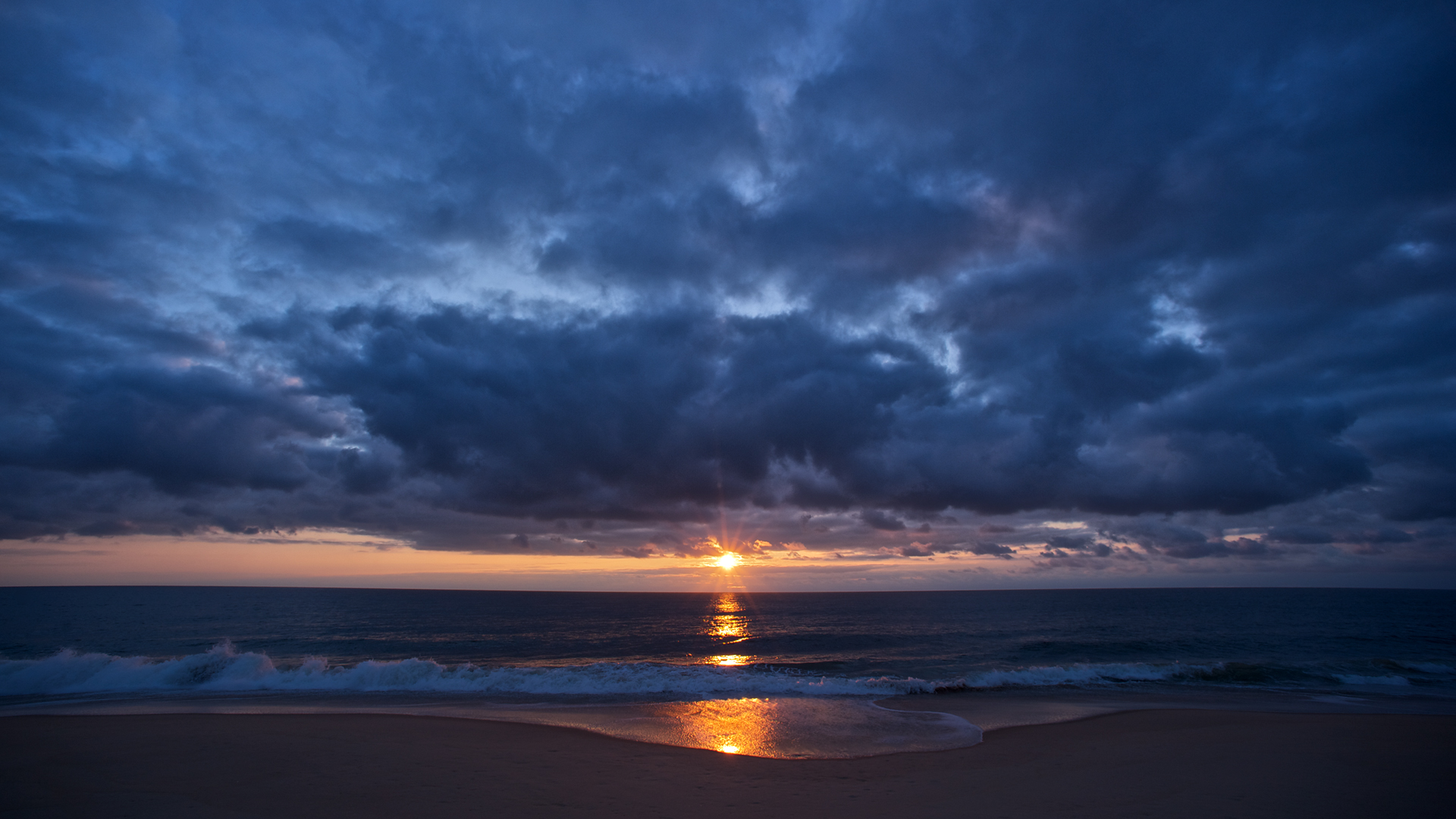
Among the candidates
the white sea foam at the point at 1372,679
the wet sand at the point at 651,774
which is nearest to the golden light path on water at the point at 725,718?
the wet sand at the point at 651,774

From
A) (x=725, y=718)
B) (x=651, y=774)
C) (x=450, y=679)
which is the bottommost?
(x=450, y=679)

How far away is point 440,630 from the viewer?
56.1m

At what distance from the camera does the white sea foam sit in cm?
2809

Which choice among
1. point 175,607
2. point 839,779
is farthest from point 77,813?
point 175,607

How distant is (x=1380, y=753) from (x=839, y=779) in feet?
48.3

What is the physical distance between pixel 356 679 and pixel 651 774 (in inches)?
741

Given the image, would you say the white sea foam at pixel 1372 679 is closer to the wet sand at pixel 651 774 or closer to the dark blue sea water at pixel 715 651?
the dark blue sea water at pixel 715 651

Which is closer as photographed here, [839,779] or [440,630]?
[839,779]

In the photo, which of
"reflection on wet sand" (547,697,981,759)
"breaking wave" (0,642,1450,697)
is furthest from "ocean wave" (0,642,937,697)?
"reflection on wet sand" (547,697,981,759)

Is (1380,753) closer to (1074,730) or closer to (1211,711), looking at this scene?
(1211,711)

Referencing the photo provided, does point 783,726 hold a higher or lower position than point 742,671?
higher

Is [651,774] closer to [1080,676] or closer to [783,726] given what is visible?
[783,726]

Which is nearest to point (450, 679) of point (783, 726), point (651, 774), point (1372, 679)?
point (783, 726)

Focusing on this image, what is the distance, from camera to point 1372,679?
93.2 feet
